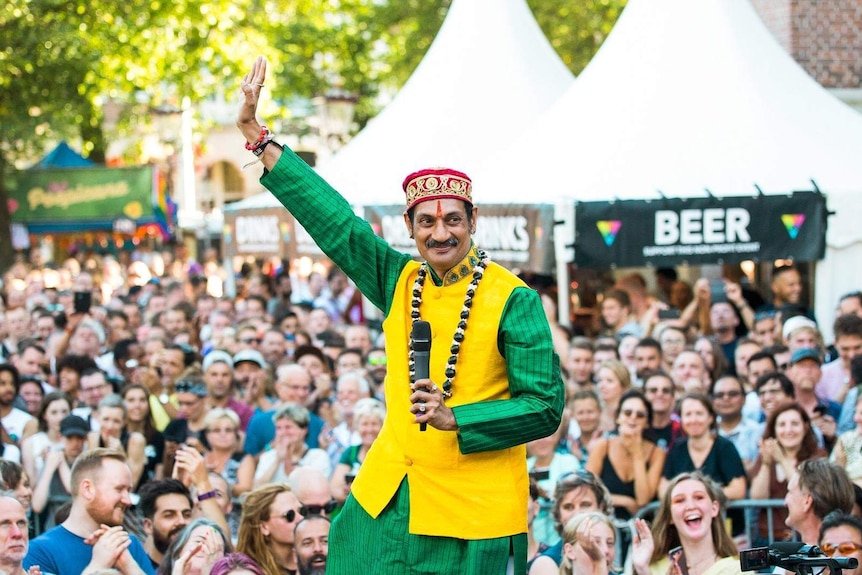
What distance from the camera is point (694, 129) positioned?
43.1ft

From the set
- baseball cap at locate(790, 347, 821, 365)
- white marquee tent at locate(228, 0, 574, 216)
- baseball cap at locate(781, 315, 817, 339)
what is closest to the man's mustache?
baseball cap at locate(790, 347, 821, 365)

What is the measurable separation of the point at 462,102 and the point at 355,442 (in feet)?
27.8

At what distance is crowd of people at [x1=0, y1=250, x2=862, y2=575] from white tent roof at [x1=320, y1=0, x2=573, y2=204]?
3.08 m

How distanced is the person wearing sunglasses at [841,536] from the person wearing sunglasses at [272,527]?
233cm

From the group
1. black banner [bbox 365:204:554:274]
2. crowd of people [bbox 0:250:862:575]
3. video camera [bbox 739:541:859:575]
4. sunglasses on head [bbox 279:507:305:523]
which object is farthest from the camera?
black banner [bbox 365:204:554:274]

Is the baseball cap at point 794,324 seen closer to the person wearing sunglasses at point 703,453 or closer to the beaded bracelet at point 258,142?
the person wearing sunglasses at point 703,453

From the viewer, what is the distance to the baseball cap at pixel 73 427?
880 cm

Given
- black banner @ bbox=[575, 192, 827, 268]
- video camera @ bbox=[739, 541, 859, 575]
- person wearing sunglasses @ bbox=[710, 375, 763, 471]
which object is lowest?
video camera @ bbox=[739, 541, 859, 575]

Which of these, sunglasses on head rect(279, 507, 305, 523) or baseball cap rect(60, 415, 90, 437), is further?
baseball cap rect(60, 415, 90, 437)

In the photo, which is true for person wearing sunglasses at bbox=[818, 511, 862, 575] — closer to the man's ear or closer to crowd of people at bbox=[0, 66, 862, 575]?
crowd of people at bbox=[0, 66, 862, 575]

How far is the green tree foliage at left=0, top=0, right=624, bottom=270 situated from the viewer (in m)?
24.8

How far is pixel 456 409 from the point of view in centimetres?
423

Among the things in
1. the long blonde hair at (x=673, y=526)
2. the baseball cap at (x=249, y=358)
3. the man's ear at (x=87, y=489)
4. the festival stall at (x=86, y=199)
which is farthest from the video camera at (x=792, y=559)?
the festival stall at (x=86, y=199)

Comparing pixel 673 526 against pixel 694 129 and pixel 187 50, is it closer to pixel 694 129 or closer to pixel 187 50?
pixel 694 129
